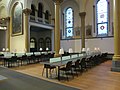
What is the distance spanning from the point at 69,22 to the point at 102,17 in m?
4.80

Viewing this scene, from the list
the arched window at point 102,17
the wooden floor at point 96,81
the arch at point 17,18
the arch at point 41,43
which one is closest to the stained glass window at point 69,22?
the arched window at point 102,17

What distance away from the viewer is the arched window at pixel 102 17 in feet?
54.0

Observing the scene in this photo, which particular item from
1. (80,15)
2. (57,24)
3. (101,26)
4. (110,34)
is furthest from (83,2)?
(57,24)

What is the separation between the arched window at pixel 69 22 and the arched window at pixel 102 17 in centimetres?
385

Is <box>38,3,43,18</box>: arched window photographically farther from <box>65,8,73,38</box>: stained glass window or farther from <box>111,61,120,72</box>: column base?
<box>111,61,120,72</box>: column base

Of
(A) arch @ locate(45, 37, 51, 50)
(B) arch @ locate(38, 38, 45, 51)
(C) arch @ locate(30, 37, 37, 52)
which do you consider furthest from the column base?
(C) arch @ locate(30, 37, 37, 52)

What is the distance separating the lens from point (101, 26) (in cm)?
1681

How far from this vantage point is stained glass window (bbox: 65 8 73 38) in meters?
19.7

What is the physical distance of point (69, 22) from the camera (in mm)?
19922

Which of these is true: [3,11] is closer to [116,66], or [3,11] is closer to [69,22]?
[69,22]

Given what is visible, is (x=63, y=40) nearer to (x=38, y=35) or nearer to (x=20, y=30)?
(x=38, y=35)

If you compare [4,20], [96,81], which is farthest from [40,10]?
[96,81]

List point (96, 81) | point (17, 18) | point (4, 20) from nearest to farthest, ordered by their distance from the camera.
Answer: point (96, 81) < point (17, 18) < point (4, 20)

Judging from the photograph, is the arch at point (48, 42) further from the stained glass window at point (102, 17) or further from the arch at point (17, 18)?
the stained glass window at point (102, 17)
